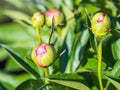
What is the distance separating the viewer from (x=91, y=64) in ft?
3.10

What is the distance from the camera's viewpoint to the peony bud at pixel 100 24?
0.83 m

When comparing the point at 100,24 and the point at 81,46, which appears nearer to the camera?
the point at 100,24

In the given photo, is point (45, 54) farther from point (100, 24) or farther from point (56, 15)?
point (56, 15)

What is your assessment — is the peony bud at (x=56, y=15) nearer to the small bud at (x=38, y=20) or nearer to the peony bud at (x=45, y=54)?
the small bud at (x=38, y=20)

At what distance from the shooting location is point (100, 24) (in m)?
0.83

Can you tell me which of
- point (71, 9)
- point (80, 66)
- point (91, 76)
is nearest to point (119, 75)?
point (91, 76)

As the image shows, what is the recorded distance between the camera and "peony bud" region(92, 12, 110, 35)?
0.83m

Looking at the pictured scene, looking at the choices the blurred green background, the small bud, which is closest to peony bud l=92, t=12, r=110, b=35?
the blurred green background

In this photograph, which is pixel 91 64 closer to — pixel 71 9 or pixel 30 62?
pixel 30 62

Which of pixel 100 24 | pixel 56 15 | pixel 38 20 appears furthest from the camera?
pixel 56 15

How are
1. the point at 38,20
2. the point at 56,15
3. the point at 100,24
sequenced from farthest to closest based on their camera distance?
the point at 56,15, the point at 38,20, the point at 100,24

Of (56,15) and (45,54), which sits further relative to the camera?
(56,15)

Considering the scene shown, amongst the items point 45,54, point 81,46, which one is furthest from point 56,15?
point 45,54

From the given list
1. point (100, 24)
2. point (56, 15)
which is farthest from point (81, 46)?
point (100, 24)
